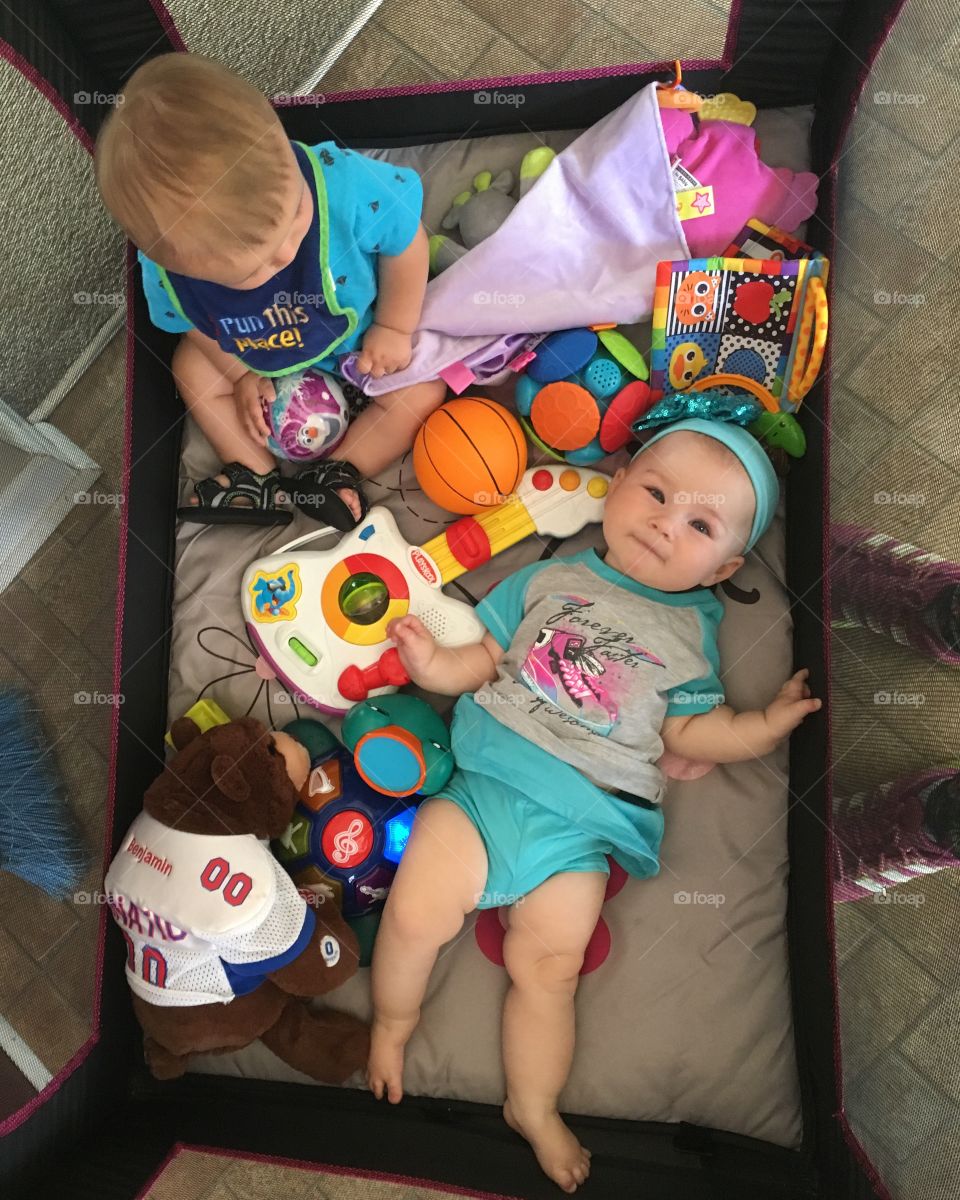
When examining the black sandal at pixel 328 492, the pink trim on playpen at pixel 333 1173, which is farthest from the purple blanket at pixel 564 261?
the pink trim on playpen at pixel 333 1173

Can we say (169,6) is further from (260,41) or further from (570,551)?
(570,551)

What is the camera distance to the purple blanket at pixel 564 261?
1.09m

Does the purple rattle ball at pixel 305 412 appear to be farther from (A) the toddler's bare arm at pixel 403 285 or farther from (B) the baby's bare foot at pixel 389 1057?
(B) the baby's bare foot at pixel 389 1057

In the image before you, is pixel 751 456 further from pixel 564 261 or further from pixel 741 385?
pixel 564 261

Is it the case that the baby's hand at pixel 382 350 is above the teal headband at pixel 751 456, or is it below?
above

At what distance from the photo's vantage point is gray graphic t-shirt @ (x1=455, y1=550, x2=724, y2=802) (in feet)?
3.28

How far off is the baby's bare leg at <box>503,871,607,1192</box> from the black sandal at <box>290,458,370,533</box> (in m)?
0.48

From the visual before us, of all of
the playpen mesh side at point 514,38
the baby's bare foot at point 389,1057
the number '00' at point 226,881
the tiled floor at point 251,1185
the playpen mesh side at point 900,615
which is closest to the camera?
the playpen mesh side at point 900,615

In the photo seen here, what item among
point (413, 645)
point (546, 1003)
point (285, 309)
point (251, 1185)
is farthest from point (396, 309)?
point (251, 1185)

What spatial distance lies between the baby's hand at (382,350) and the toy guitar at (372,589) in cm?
18

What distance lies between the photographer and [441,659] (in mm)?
1068

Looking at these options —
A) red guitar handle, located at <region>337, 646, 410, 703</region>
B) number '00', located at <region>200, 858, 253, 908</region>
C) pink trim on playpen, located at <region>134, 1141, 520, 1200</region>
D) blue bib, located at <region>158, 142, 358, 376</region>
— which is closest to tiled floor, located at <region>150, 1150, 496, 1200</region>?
pink trim on playpen, located at <region>134, 1141, 520, 1200</region>

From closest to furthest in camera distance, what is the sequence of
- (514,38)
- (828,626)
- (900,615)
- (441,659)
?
(900,615)
(828,626)
(441,659)
(514,38)

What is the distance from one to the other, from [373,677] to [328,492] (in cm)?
23
